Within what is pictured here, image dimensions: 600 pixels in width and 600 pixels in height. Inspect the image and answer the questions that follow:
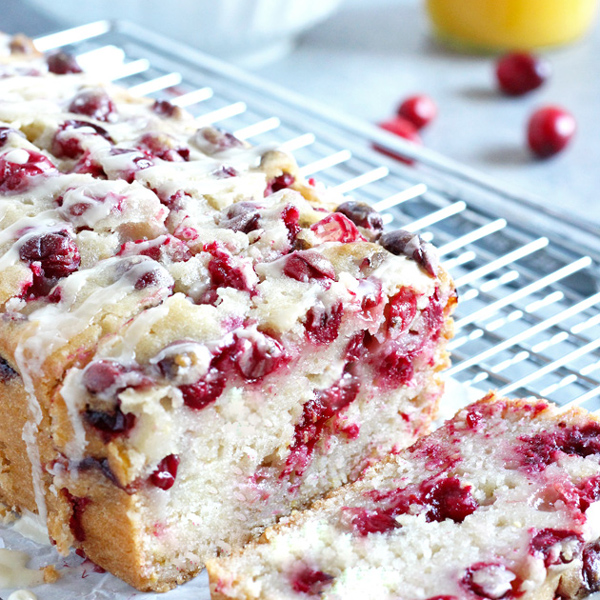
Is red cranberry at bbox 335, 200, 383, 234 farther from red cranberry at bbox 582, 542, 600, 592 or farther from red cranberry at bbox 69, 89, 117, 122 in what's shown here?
red cranberry at bbox 582, 542, 600, 592

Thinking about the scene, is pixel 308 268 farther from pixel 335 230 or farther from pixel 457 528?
pixel 457 528

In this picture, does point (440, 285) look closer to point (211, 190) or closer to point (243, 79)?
point (211, 190)

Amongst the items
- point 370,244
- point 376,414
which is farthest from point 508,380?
point 370,244

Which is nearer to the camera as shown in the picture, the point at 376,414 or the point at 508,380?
the point at 376,414

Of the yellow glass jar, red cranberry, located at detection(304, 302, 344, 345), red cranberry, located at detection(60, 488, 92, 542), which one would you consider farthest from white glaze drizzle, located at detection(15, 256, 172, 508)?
the yellow glass jar

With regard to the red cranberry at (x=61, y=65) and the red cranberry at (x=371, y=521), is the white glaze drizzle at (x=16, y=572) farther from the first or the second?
the red cranberry at (x=61, y=65)
